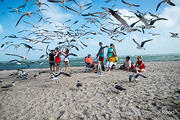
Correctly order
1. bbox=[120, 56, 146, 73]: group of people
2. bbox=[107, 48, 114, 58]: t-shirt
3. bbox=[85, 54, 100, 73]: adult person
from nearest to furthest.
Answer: bbox=[120, 56, 146, 73]: group of people < bbox=[107, 48, 114, 58]: t-shirt < bbox=[85, 54, 100, 73]: adult person

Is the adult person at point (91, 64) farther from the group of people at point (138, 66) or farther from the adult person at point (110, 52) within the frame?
the group of people at point (138, 66)

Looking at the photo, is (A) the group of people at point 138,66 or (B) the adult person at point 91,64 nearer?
(A) the group of people at point 138,66

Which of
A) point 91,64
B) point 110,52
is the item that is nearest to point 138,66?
point 110,52

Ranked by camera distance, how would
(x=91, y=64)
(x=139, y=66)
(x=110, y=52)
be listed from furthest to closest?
(x=91, y=64), (x=110, y=52), (x=139, y=66)

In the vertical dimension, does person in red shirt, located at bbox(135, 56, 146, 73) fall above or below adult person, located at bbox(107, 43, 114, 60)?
below

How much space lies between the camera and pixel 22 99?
14.1 feet

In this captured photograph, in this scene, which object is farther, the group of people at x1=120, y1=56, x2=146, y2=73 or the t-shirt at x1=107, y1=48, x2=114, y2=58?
the t-shirt at x1=107, y1=48, x2=114, y2=58

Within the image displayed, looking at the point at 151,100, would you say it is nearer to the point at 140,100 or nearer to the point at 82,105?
the point at 140,100

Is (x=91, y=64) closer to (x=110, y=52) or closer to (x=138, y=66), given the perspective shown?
(x=110, y=52)

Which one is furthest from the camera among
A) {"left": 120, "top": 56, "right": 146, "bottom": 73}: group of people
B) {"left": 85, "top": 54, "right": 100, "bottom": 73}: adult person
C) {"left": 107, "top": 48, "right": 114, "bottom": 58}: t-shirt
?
{"left": 85, "top": 54, "right": 100, "bottom": 73}: adult person

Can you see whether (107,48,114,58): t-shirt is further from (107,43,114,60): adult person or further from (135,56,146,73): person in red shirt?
(135,56,146,73): person in red shirt

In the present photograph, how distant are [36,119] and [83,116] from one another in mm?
1349

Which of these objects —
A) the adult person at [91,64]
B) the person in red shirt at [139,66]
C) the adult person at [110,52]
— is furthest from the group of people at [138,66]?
the adult person at [91,64]

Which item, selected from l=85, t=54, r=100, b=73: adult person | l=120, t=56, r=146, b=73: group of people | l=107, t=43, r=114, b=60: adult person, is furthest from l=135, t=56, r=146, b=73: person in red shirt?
l=85, t=54, r=100, b=73: adult person
